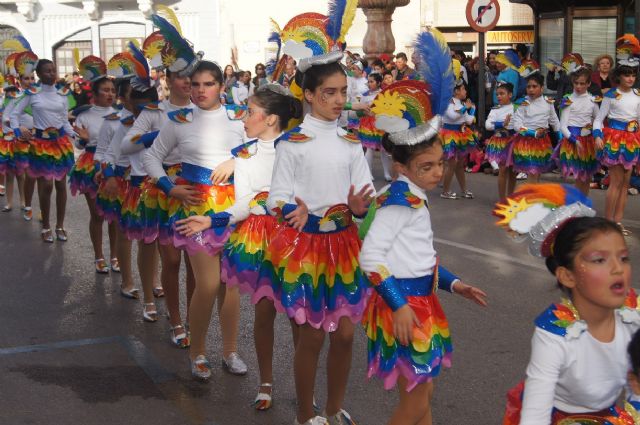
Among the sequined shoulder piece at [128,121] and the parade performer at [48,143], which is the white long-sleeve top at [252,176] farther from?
the parade performer at [48,143]

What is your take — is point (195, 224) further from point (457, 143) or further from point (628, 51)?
point (457, 143)

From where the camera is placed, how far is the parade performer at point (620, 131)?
35.1ft

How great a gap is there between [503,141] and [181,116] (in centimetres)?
756

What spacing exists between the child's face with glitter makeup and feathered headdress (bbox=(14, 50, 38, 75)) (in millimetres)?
8071

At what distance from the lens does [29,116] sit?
39.6 ft

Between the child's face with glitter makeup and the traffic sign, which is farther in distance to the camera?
the traffic sign

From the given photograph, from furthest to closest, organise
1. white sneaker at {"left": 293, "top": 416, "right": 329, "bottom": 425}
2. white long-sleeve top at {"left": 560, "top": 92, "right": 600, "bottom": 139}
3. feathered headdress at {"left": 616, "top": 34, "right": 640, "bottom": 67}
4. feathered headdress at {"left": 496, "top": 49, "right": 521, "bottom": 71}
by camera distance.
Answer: feathered headdress at {"left": 496, "top": 49, "right": 521, "bottom": 71}
white long-sleeve top at {"left": 560, "top": 92, "right": 600, "bottom": 139}
feathered headdress at {"left": 616, "top": 34, "right": 640, "bottom": 67}
white sneaker at {"left": 293, "top": 416, "right": 329, "bottom": 425}

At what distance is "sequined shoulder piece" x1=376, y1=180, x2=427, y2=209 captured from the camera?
4.09 m

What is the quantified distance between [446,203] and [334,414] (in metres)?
8.82

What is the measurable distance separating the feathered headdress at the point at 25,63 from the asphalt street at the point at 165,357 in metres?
3.22

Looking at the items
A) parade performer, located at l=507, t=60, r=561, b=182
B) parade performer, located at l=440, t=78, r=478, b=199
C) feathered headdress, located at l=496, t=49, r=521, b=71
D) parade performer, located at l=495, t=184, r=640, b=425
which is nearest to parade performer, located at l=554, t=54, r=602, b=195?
parade performer, located at l=507, t=60, r=561, b=182

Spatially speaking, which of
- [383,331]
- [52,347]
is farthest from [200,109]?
[383,331]

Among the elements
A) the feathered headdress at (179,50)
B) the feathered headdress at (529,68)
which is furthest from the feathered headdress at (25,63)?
the feathered headdress at (529,68)

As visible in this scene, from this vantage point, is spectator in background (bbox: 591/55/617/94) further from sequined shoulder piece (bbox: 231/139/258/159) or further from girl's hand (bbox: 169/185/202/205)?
sequined shoulder piece (bbox: 231/139/258/159)
